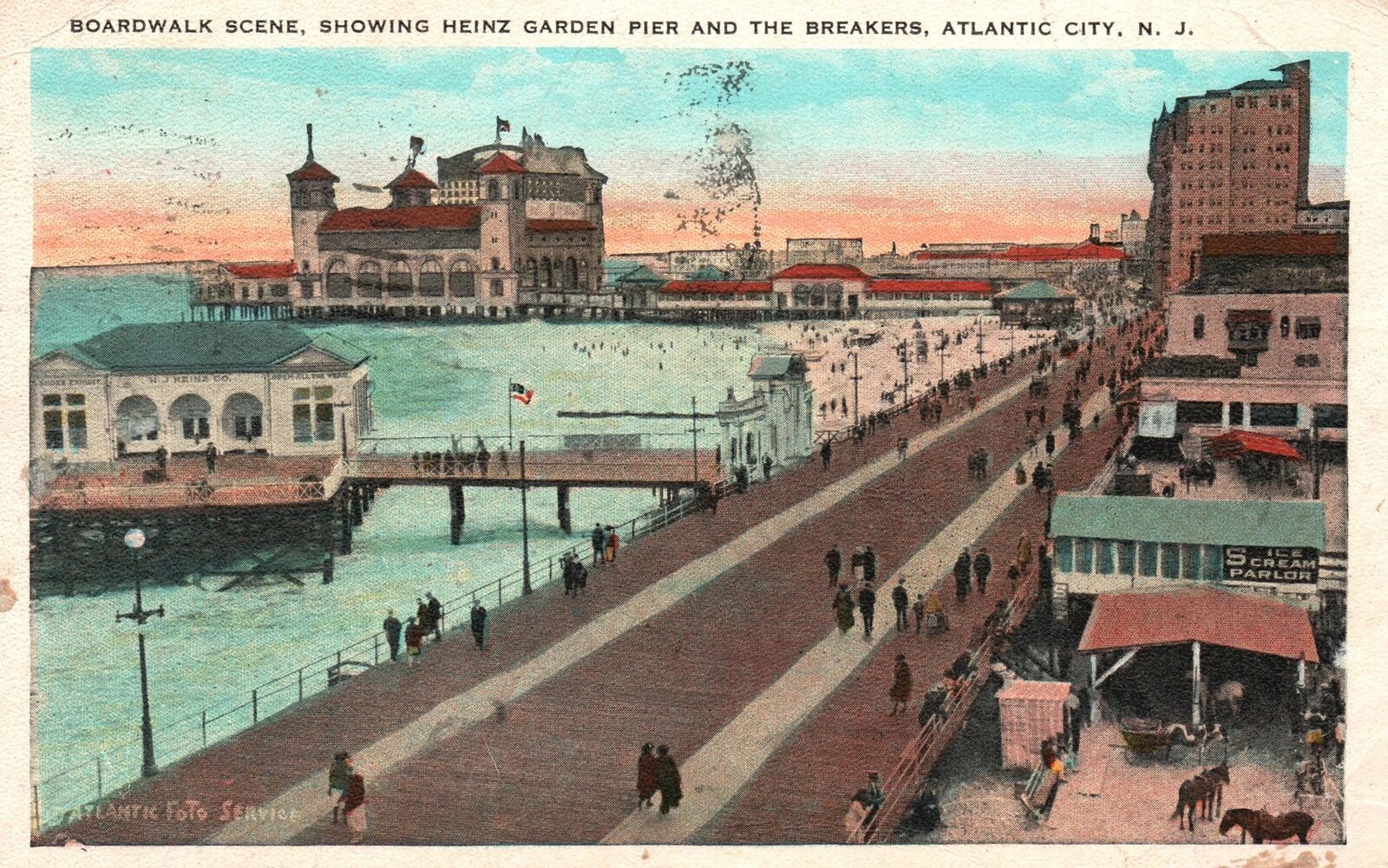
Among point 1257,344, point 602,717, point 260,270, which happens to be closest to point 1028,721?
point 602,717

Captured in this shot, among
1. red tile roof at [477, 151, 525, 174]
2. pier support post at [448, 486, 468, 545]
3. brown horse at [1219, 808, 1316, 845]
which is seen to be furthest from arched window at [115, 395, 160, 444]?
brown horse at [1219, 808, 1316, 845]

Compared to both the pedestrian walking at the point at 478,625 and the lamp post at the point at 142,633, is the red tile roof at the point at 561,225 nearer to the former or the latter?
the pedestrian walking at the point at 478,625

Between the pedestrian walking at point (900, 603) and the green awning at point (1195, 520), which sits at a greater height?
the green awning at point (1195, 520)

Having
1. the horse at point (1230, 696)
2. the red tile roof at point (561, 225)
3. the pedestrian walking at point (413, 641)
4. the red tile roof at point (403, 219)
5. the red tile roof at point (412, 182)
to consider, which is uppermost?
the red tile roof at point (412, 182)

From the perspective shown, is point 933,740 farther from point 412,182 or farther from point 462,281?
point 412,182

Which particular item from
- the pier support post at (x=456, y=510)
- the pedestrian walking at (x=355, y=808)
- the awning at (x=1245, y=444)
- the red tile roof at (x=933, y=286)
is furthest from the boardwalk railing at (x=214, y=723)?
the awning at (x=1245, y=444)

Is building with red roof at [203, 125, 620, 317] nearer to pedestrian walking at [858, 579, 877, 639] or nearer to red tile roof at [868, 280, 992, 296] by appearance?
red tile roof at [868, 280, 992, 296]

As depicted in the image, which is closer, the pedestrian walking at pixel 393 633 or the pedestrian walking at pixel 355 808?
the pedestrian walking at pixel 355 808

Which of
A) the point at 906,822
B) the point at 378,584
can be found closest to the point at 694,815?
the point at 906,822
